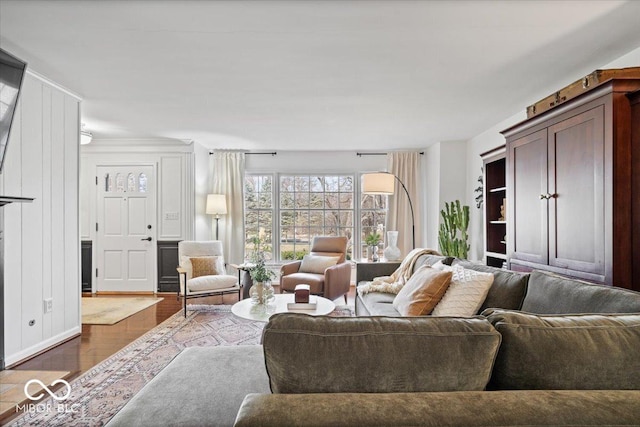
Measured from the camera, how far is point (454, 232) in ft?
17.9

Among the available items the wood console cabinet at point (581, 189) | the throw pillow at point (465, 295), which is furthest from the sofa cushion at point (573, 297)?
the wood console cabinet at point (581, 189)

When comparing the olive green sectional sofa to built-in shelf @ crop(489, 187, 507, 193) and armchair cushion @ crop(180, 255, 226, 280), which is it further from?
armchair cushion @ crop(180, 255, 226, 280)

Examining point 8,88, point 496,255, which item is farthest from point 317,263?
point 8,88

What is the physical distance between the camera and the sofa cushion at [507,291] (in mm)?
2021

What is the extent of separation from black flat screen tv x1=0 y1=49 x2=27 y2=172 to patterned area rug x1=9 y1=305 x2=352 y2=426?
165 centimetres

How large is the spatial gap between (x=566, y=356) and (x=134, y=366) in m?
2.89

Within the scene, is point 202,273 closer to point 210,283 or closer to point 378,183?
point 210,283

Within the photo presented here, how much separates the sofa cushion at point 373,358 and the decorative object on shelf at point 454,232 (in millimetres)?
4370

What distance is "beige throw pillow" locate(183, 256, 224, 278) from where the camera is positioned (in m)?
4.88

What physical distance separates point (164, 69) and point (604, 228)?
10.4ft

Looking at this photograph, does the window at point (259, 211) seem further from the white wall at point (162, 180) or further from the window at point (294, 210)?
the white wall at point (162, 180)

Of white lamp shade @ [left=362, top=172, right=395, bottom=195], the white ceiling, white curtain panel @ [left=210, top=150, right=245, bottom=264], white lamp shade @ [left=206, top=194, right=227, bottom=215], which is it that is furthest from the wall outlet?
white lamp shade @ [left=362, top=172, right=395, bottom=195]

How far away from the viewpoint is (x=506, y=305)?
79.9 inches

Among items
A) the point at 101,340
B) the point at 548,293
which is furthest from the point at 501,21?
the point at 101,340
